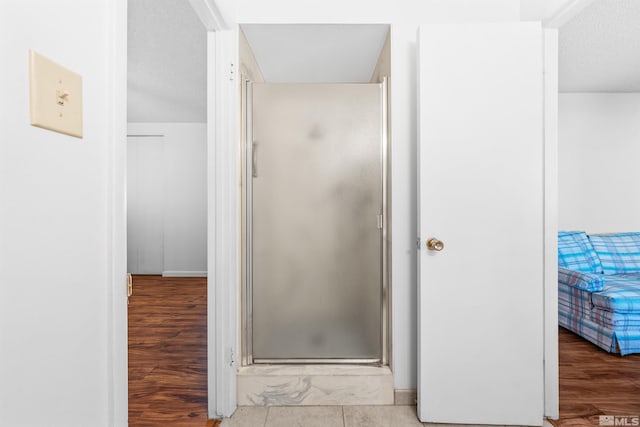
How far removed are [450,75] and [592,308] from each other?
7.51ft

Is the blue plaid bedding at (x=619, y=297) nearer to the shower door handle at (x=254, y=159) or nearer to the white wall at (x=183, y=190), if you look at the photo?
the shower door handle at (x=254, y=159)

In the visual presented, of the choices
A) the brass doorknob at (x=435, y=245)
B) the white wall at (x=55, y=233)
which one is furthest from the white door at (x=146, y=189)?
the white wall at (x=55, y=233)

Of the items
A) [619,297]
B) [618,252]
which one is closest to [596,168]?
[618,252]

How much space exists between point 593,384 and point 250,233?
228 cm

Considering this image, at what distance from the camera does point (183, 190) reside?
18.6ft

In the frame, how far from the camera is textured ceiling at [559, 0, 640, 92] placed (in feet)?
8.37

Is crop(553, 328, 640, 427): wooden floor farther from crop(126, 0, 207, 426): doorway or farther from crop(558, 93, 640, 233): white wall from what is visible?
crop(126, 0, 207, 426): doorway

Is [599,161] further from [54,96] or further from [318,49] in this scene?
[54,96]

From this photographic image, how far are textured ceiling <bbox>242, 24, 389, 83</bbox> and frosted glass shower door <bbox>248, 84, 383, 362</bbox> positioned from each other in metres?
0.31

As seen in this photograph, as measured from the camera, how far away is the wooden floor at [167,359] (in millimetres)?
2061

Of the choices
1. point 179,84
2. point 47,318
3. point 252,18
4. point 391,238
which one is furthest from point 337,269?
point 179,84

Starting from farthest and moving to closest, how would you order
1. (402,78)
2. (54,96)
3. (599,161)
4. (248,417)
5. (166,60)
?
(599,161) → (166,60) → (402,78) → (248,417) → (54,96)

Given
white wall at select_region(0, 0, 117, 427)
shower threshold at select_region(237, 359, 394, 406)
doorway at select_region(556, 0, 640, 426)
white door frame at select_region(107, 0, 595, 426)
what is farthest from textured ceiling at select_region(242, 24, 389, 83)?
shower threshold at select_region(237, 359, 394, 406)

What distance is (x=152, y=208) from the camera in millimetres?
5711
